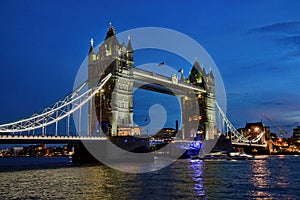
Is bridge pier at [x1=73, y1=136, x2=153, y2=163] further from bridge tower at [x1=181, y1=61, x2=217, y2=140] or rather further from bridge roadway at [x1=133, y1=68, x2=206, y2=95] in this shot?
bridge tower at [x1=181, y1=61, x2=217, y2=140]

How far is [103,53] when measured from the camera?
63.4 m

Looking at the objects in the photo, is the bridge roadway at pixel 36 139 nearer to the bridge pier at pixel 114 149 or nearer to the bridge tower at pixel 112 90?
the bridge pier at pixel 114 149

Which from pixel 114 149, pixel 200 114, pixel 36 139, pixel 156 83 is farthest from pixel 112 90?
pixel 200 114

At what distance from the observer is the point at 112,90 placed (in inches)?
2347

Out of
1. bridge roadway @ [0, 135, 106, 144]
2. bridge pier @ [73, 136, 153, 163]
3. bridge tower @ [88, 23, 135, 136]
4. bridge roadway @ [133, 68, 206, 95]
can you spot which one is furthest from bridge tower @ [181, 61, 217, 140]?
bridge roadway @ [0, 135, 106, 144]

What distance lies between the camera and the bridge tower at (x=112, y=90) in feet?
192

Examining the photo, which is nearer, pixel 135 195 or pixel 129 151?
pixel 135 195

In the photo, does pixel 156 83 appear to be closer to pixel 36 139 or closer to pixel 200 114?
pixel 200 114

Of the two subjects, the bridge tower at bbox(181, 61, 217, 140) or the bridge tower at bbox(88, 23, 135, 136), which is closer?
the bridge tower at bbox(88, 23, 135, 136)

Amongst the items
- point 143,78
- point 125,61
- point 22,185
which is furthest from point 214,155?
point 22,185

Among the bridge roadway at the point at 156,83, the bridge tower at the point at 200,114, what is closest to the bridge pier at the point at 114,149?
the bridge roadway at the point at 156,83

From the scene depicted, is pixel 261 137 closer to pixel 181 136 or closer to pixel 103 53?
pixel 181 136

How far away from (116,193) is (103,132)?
3859cm

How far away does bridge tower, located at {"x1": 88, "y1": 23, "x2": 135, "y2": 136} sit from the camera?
5847 centimetres
